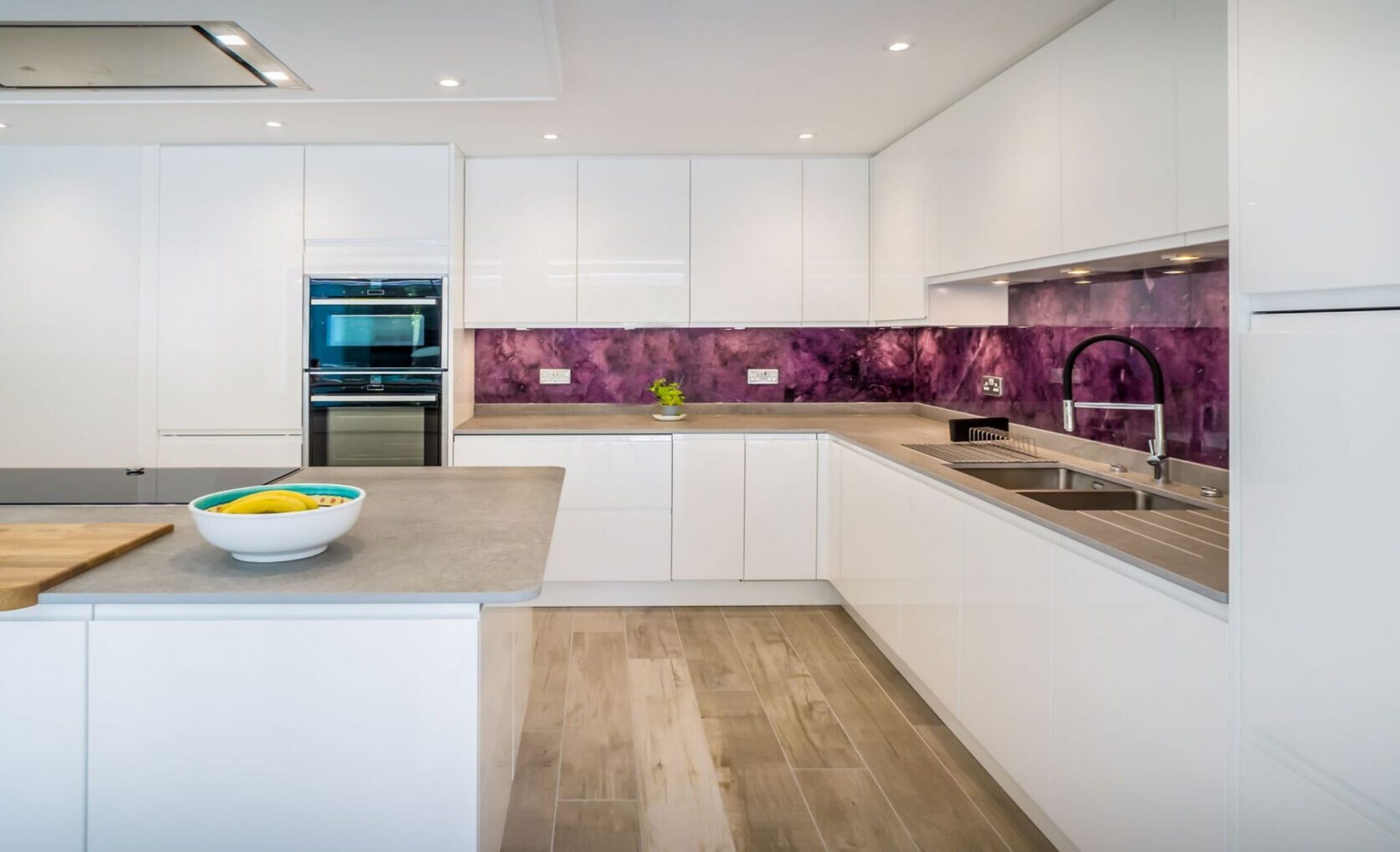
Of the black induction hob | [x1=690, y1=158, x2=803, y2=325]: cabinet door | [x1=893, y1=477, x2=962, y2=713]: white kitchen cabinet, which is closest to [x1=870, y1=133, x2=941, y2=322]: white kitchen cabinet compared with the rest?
[x1=690, y1=158, x2=803, y2=325]: cabinet door

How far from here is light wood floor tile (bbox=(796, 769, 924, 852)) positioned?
88.3 inches

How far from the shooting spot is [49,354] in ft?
13.6

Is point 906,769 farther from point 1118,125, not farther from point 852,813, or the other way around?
point 1118,125

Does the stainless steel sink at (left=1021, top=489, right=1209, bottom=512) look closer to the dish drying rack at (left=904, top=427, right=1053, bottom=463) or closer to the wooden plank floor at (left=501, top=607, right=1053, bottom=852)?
the dish drying rack at (left=904, top=427, right=1053, bottom=463)

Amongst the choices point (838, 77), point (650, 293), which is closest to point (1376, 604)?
point (838, 77)

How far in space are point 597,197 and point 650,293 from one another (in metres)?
0.54

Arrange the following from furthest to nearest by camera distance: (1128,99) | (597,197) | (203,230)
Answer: (597,197)
(203,230)
(1128,99)

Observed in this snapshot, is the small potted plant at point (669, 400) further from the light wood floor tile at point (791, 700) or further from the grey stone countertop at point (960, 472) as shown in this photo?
the light wood floor tile at point (791, 700)

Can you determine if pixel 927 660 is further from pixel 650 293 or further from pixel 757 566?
pixel 650 293

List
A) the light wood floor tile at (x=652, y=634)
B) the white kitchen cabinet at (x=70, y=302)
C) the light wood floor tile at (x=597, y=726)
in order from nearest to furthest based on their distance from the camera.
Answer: the light wood floor tile at (x=597, y=726), the light wood floor tile at (x=652, y=634), the white kitchen cabinet at (x=70, y=302)

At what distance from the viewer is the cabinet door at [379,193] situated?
4145 millimetres

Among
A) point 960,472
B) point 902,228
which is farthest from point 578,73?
point 960,472

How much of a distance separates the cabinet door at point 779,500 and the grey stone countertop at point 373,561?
1975 mm

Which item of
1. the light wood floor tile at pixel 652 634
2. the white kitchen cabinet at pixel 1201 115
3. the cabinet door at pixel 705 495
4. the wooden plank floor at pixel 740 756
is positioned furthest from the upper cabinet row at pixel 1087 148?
the light wood floor tile at pixel 652 634
